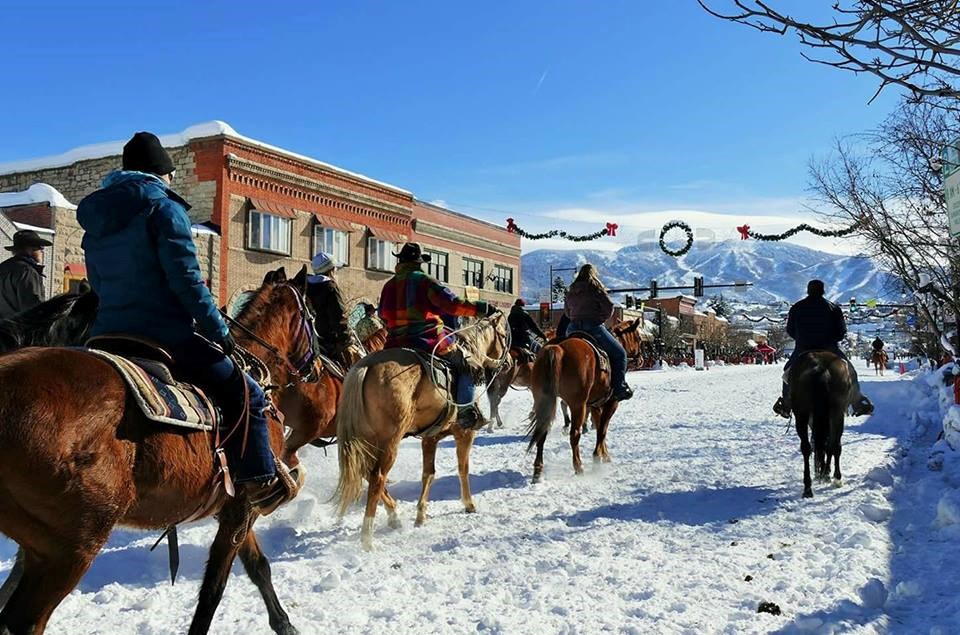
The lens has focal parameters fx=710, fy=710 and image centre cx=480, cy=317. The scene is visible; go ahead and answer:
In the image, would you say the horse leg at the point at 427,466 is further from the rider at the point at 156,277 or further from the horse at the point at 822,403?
the horse at the point at 822,403

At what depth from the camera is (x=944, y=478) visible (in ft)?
25.9

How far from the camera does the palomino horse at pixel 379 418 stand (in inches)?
241

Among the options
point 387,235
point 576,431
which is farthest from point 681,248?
point 576,431

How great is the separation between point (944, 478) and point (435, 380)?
583 cm

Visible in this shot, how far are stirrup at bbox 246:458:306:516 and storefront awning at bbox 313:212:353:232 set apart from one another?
27194 millimetres

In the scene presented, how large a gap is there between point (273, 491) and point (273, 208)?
25417 mm

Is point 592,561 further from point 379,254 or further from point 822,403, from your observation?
point 379,254

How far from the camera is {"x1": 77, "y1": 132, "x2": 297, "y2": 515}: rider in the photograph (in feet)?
10.6

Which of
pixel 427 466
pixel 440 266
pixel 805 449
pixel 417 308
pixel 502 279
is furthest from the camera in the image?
pixel 502 279

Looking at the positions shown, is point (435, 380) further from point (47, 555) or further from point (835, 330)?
point (835, 330)

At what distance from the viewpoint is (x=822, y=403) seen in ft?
26.2

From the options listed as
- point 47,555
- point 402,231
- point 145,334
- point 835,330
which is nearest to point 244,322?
point 145,334

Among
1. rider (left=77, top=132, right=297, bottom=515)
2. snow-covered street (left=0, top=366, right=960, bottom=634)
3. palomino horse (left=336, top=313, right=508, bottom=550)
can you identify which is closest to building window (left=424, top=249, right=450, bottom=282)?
snow-covered street (left=0, top=366, right=960, bottom=634)

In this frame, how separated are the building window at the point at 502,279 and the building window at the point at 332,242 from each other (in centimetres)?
1354
